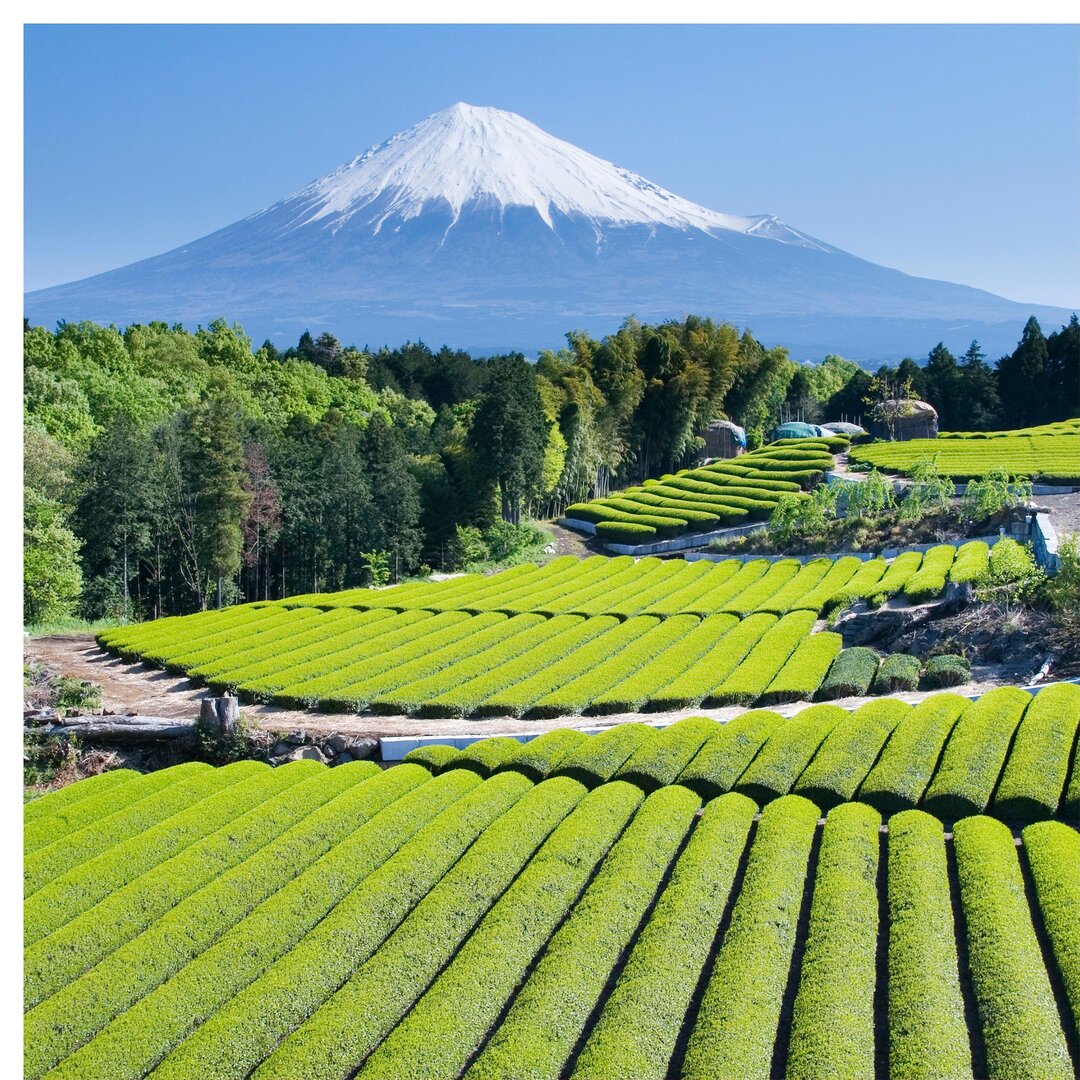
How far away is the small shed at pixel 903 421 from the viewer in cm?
7138

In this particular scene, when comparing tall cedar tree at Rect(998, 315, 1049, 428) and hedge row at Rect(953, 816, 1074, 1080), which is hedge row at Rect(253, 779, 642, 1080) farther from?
tall cedar tree at Rect(998, 315, 1049, 428)

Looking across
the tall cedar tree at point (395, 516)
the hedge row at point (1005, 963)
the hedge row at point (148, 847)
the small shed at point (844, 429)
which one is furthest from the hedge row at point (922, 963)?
the small shed at point (844, 429)

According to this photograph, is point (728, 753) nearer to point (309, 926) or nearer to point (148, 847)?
point (309, 926)

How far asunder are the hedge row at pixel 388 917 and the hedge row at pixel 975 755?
20.8 ft

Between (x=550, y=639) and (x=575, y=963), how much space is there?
18.0m

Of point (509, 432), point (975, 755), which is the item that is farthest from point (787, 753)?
point (509, 432)

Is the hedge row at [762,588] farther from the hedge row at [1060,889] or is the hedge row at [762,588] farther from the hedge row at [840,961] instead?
the hedge row at [1060,889]

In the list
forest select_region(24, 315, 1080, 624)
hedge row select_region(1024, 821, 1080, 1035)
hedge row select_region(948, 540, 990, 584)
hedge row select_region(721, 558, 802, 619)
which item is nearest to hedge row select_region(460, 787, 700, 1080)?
hedge row select_region(1024, 821, 1080, 1035)

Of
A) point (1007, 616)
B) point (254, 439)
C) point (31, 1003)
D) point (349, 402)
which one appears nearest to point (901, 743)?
point (1007, 616)

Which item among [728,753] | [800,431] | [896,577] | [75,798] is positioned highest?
[800,431]

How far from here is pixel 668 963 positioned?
13477 mm

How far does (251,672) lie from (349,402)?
47651mm

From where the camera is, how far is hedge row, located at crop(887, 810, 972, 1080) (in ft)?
37.5
